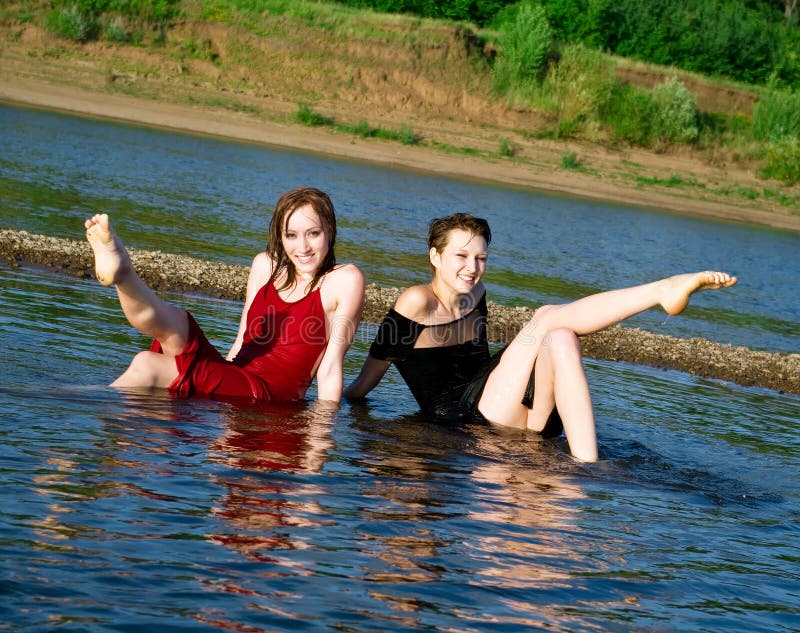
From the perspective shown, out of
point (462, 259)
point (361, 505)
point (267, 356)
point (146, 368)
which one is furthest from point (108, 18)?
point (361, 505)

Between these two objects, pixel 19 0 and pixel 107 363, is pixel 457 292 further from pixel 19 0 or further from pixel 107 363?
pixel 19 0

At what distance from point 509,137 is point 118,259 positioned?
103 ft

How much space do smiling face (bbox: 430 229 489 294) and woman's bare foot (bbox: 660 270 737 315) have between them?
1.09m

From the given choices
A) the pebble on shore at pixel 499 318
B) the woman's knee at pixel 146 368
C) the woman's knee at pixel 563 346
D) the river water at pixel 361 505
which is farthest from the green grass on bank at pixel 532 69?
the woman's knee at pixel 563 346

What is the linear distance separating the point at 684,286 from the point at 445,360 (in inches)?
64.5

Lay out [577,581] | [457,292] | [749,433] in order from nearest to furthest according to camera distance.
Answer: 1. [577,581]
2. [457,292]
3. [749,433]

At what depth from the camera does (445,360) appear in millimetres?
6828

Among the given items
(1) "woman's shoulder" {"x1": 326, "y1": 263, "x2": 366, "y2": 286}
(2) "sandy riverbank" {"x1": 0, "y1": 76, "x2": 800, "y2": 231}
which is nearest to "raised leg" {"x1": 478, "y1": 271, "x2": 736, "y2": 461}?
(1) "woman's shoulder" {"x1": 326, "y1": 263, "x2": 366, "y2": 286}

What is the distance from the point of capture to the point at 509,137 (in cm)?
3578

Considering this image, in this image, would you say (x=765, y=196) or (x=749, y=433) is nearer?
(x=749, y=433)

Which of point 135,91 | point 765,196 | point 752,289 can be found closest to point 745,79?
point 765,196

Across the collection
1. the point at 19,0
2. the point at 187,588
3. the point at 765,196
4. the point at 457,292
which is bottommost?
the point at 187,588

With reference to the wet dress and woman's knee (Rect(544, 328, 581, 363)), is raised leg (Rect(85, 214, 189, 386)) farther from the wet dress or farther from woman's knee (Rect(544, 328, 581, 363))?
woman's knee (Rect(544, 328, 581, 363))

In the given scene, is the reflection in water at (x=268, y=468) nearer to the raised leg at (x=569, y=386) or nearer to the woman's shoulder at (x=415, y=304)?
the woman's shoulder at (x=415, y=304)
